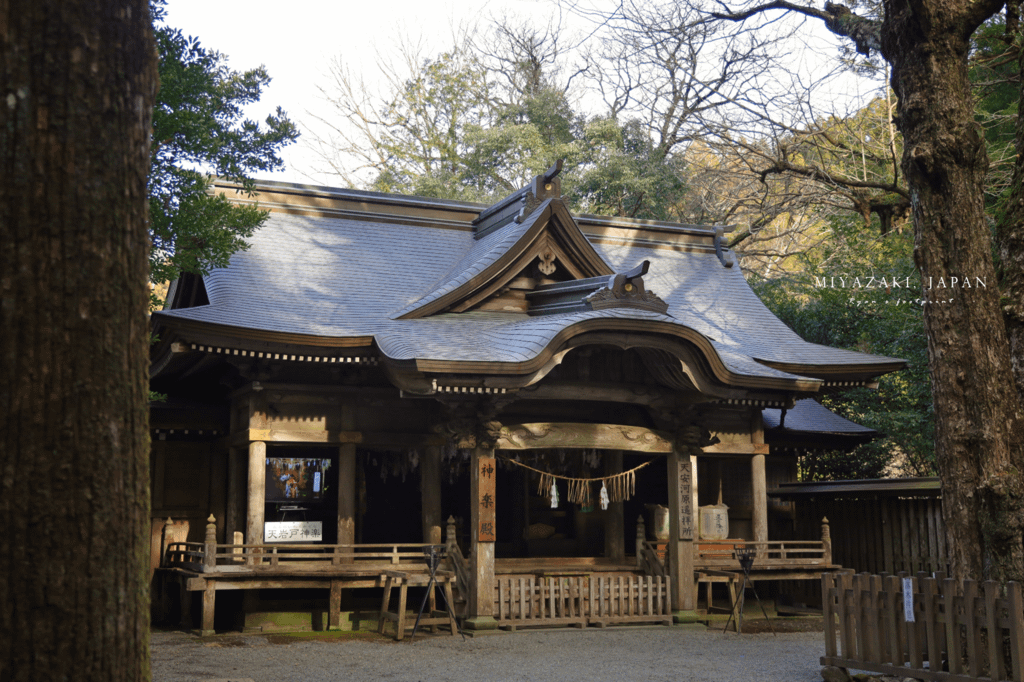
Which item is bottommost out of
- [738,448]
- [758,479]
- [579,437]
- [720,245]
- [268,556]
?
[268,556]

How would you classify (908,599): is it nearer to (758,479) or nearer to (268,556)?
(758,479)

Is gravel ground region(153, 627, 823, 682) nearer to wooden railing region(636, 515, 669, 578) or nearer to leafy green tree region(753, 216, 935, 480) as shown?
wooden railing region(636, 515, 669, 578)

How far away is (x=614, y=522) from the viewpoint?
1501cm

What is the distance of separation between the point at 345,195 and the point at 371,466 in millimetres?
5207

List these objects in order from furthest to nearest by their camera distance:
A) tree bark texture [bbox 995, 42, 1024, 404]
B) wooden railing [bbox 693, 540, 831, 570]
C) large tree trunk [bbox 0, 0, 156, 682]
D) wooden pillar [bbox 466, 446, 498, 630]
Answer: wooden railing [bbox 693, 540, 831, 570], wooden pillar [bbox 466, 446, 498, 630], tree bark texture [bbox 995, 42, 1024, 404], large tree trunk [bbox 0, 0, 156, 682]

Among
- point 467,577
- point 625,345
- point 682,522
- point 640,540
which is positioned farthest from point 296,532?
point 625,345

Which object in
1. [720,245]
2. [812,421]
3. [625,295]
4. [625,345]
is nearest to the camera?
[625,345]

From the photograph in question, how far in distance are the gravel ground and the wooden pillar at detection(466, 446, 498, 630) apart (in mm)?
387

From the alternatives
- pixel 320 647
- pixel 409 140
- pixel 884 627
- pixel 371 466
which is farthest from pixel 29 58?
pixel 409 140

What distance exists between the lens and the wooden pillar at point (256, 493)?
12609mm

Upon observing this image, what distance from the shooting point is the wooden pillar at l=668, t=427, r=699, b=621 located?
1369cm

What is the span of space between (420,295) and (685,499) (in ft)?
18.2

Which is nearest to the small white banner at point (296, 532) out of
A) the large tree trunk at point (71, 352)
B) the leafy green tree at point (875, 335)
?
the leafy green tree at point (875, 335)

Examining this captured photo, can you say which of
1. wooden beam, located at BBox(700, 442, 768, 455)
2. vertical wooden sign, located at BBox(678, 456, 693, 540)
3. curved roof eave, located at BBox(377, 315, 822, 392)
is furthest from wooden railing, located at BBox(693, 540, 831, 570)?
curved roof eave, located at BBox(377, 315, 822, 392)
